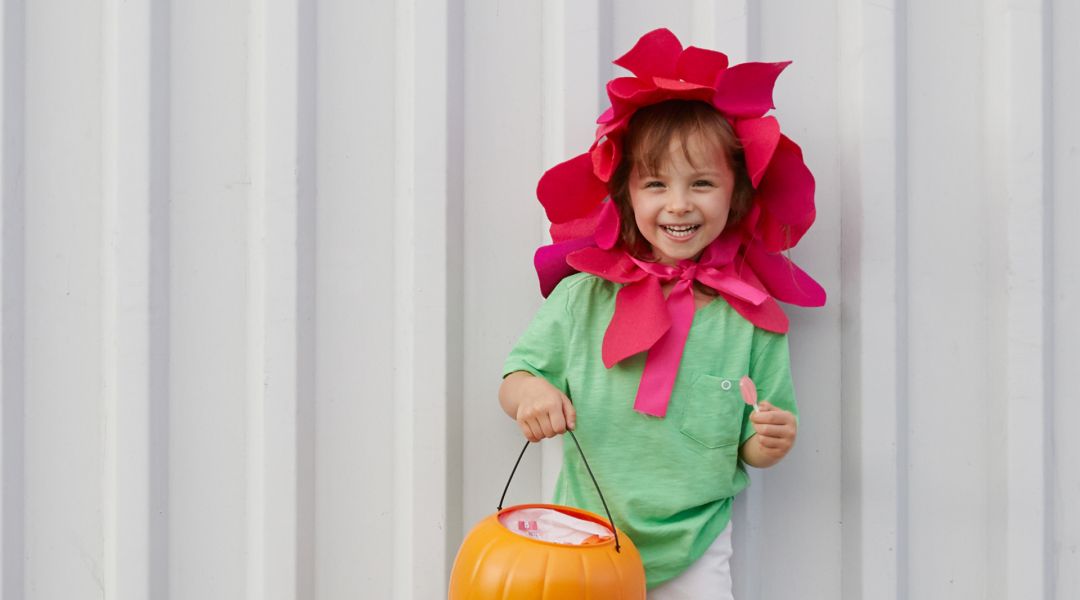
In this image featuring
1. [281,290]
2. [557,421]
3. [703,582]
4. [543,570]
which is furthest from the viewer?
[281,290]

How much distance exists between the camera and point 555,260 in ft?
A: 4.83

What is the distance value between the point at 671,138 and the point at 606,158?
11cm

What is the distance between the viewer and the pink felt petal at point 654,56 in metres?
1.37

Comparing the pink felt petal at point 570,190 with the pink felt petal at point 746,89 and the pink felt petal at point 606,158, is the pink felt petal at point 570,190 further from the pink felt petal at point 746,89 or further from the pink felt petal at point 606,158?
the pink felt petal at point 746,89

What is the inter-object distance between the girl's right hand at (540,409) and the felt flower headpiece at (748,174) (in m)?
0.17

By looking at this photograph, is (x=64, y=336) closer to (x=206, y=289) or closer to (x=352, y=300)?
(x=206, y=289)

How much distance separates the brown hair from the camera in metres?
1.38

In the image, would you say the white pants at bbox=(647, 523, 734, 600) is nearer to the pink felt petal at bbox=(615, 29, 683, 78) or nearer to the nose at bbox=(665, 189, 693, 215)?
the nose at bbox=(665, 189, 693, 215)

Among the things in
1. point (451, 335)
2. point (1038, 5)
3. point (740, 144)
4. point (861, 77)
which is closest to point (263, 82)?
point (451, 335)

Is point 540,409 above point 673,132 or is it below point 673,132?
below

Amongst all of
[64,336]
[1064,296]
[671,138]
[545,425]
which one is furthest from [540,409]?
[1064,296]

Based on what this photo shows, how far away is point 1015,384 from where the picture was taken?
5.16 ft

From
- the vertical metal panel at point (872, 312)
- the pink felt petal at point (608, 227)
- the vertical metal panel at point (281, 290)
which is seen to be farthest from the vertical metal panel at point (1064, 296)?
the vertical metal panel at point (281, 290)

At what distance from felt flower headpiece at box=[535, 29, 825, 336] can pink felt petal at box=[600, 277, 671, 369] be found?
0.9 inches
